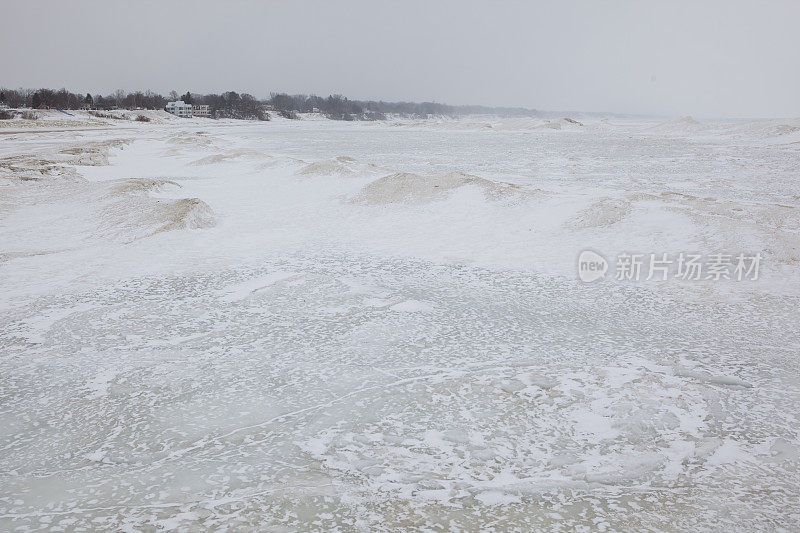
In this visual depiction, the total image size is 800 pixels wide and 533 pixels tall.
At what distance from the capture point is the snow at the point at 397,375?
3951mm

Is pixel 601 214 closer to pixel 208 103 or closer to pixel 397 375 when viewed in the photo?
pixel 397 375

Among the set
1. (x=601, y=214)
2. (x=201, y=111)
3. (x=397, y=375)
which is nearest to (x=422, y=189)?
(x=601, y=214)

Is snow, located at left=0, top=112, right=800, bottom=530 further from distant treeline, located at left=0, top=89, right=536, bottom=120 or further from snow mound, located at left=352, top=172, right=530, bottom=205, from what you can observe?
distant treeline, located at left=0, top=89, right=536, bottom=120

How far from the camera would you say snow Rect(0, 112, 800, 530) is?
3951 mm

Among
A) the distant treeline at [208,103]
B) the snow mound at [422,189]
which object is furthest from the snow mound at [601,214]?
the distant treeline at [208,103]

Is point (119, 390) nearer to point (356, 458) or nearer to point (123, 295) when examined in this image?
point (356, 458)

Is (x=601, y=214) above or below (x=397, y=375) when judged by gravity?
above

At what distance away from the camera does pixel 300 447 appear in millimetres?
4609

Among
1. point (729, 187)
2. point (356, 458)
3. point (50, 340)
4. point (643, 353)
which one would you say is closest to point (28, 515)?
point (356, 458)

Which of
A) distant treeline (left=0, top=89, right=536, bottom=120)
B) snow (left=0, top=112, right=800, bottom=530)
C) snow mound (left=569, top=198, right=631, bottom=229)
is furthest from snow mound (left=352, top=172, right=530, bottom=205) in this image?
distant treeline (left=0, top=89, right=536, bottom=120)

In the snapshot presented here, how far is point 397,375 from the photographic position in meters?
5.95

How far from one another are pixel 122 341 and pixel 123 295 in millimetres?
2122

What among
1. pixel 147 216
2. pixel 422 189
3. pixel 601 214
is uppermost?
pixel 422 189

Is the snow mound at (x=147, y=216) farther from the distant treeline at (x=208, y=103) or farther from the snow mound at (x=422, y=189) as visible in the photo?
the distant treeline at (x=208, y=103)
